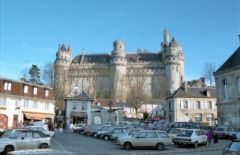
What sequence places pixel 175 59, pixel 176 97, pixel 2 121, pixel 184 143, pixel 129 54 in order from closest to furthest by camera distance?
pixel 184 143, pixel 2 121, pixel 176 97, pixel 175 59, pixel 129 54

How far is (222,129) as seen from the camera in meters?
36.4

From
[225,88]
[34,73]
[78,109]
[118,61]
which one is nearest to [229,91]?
[225,88]

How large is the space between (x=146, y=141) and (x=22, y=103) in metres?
34.0

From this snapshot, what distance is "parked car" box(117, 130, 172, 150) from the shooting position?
22.7 m

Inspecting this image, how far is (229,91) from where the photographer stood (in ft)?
141

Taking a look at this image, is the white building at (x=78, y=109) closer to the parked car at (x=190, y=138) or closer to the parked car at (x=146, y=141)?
the parked car at (x=190, y=138)

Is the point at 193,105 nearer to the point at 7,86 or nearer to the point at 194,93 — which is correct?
the point at 194,93

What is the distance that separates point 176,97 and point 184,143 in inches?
1554

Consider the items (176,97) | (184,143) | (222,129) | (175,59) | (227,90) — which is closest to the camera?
(184,143)

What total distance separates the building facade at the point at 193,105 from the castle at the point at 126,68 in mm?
65255

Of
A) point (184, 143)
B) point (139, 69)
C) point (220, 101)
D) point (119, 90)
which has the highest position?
point (139, 69)

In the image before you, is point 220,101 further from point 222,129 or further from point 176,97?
point 176,97

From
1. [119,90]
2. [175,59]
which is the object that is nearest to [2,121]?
[119,90]

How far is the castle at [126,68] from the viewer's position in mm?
138875
